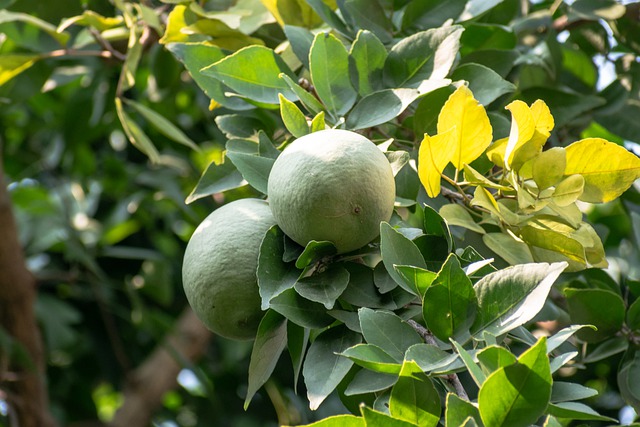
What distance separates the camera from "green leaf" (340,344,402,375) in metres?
0.56

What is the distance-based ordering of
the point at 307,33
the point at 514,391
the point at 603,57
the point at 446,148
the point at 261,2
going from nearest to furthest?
the point at 514,391
the point at 446,148
the point at 307,33
the point at 261,2
the point at 603,57

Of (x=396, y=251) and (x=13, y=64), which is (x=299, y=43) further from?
(x=13, y=64)

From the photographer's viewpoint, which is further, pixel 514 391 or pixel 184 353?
pixel 184 353

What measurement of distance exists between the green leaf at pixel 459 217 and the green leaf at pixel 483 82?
0.13m

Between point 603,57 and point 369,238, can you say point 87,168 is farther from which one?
point 369,238

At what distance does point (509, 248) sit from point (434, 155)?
114 millimetres

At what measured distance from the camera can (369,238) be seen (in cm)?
69

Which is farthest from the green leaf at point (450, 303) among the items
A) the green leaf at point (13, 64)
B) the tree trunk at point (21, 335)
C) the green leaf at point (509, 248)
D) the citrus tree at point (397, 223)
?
the tree trunk at point (21, 335)

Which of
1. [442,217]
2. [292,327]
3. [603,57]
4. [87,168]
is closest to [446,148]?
[442,217]

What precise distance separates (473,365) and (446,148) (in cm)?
21

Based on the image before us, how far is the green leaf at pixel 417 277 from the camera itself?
2.02 feet

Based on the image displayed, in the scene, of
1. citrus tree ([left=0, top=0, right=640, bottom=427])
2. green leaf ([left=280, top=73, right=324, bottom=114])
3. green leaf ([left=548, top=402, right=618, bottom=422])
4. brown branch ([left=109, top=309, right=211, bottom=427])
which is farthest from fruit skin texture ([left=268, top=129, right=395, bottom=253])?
brown branch ([left=109, top=309, right=211, bottom=427])

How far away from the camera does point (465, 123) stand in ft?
2.23

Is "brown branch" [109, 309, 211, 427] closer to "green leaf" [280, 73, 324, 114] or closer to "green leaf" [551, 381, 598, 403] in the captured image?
"green leaf" [280, 73, 324, 114]
